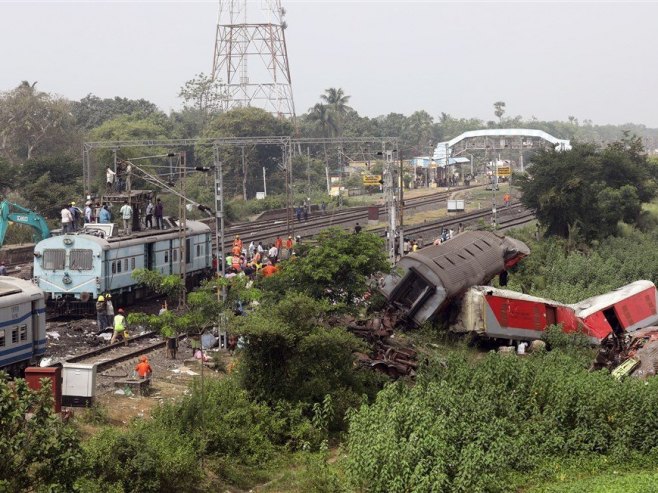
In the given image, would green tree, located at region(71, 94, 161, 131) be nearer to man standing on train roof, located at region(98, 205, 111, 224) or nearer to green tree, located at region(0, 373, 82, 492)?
man standing on train roof, located at region(98, 205, 111, 224)

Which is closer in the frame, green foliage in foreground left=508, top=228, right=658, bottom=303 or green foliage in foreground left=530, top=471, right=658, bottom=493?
green foliage in foreground left=530, top=471, right=658, bottom=493

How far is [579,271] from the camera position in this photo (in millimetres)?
41469

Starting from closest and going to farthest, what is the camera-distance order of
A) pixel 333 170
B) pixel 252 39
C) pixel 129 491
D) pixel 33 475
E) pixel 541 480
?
1. pixel 33 475
2. pixel 129 491
3. pixel 541 480
4. pixel 252 39
5. pixel 333 170

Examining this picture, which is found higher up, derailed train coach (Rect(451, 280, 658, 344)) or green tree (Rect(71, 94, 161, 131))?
green tree (Rect(71, 94, 161, 131))

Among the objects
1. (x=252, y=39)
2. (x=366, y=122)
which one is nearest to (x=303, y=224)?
(x=252, y=39)

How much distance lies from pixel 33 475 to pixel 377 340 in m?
13.3

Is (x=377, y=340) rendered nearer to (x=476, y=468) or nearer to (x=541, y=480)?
(x=541, y=480)

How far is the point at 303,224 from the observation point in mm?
57469

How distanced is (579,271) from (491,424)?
23935 millimetres

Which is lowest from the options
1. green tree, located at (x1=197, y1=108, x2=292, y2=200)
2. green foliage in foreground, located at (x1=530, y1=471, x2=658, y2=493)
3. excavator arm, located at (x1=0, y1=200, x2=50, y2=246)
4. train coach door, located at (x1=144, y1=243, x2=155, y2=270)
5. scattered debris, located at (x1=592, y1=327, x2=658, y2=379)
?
green foliage in foreground, located at (x1=530, y1=471, x2=658, y2=493)

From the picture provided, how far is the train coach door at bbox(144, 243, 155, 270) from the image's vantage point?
34.8m

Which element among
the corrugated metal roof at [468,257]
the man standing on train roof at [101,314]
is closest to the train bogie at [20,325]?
the man standing on train roof at [101,314]

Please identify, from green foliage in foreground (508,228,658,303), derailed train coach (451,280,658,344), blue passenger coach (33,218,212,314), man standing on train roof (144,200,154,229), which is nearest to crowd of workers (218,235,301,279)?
blue passenger coach (33,218,212,314)

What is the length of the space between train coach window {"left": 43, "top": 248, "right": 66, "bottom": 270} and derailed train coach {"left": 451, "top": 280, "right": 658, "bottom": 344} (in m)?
12.7
